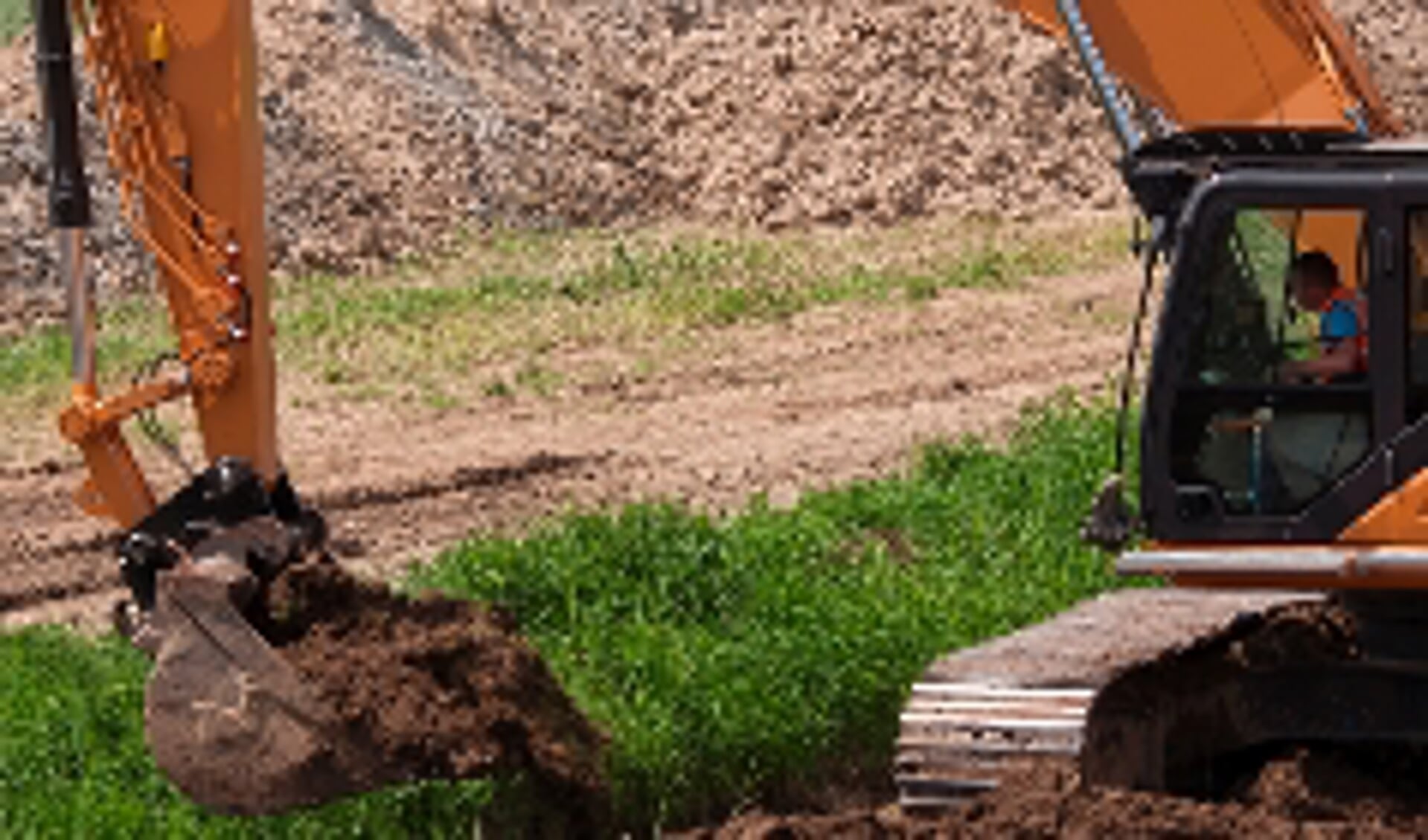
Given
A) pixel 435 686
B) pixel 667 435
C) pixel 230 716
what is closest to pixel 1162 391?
pixel 435 686

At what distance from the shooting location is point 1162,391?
7785mm

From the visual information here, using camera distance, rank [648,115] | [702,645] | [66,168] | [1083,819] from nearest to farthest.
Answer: [1083,819], [66,168], [702,645], [648,115]

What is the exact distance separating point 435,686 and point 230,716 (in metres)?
0.75

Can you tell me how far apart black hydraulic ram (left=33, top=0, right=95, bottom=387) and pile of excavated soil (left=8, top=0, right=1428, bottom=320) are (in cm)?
1256

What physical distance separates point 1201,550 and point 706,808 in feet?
8.86

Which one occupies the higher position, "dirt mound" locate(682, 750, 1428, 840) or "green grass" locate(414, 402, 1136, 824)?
"dirt mound" locate(682, 750, 1428, 840)

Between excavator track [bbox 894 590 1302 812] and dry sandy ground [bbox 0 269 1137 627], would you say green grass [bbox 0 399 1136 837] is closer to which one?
excavator track [bbox 894 590 1302 812]

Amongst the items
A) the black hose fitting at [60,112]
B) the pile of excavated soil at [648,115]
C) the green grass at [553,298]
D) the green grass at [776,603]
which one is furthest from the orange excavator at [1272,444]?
the pile of excavated soil at [648,115]

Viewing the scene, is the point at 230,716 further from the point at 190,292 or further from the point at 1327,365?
the point at 1327,365

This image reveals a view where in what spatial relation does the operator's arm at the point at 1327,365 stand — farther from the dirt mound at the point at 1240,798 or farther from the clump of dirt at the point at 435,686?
the clump of dirt at the point at 435,686

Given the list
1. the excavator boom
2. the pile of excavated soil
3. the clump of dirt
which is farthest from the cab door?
the pile of excavated soil

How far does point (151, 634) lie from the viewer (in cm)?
829

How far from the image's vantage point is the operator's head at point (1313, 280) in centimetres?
784

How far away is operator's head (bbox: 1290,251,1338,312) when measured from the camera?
7840mm
